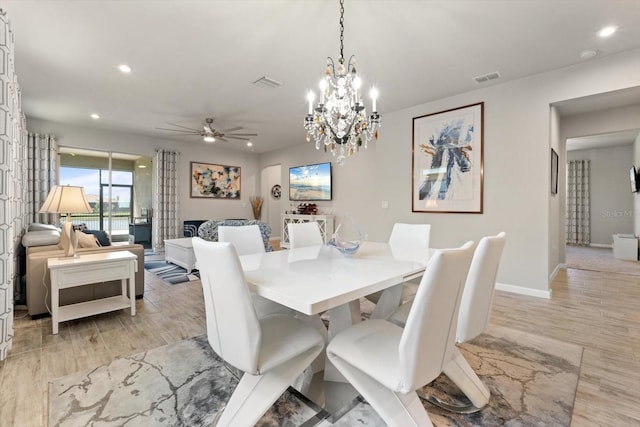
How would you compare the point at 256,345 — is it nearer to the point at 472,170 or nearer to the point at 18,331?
the point at 18,331

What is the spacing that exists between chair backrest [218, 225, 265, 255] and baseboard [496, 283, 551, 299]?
122 inches

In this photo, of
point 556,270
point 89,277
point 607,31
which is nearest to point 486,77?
point 607,31

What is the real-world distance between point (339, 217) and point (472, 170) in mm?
3024

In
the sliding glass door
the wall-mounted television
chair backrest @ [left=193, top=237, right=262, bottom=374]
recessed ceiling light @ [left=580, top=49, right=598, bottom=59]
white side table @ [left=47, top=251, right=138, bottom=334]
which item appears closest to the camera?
chair backrest @ [left=193, top=237, right=262, bottom=374]

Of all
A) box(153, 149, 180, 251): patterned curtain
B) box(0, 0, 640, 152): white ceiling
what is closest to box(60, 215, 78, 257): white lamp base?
box(0, 0, 640, 152): white ceiling

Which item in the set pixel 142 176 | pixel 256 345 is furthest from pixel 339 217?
pixel 256 345

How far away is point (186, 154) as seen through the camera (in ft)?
23.0

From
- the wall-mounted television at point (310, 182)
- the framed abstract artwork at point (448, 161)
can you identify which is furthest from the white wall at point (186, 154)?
the framed abstract artwork at point (448, 161)

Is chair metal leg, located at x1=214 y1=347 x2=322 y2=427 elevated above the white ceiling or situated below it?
below

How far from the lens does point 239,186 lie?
314 inches

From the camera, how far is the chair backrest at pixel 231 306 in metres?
1.18

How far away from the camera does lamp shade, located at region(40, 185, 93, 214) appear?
272 centimetres

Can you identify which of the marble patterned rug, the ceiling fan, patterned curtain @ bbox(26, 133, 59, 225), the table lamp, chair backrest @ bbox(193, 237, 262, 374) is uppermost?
the ceiling fan

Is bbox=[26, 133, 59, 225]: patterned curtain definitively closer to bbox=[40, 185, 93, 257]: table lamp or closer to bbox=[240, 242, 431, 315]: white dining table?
bbox=[40, 185, 93, 257]: table lamp
